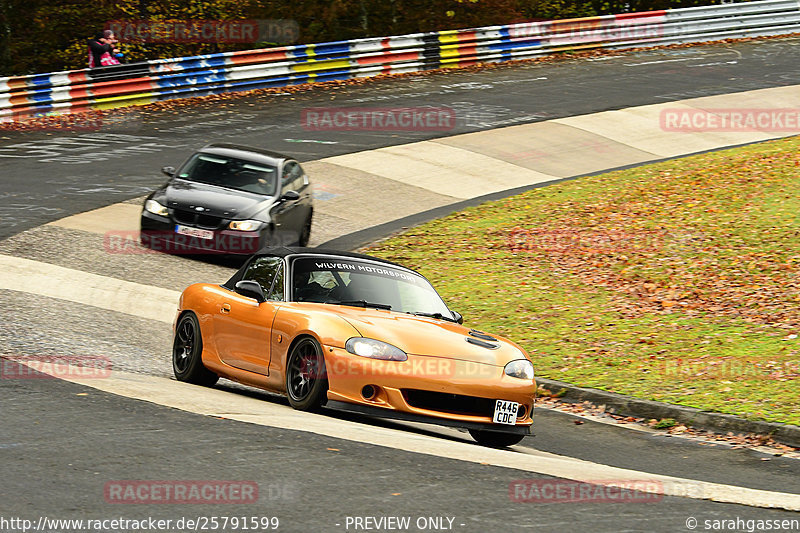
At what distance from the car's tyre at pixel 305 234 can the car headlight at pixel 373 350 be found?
9.23 metres

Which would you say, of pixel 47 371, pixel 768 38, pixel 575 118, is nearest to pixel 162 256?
pixel 47 371

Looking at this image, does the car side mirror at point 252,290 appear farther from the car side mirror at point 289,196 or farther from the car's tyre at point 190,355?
the car side mirror at point 289,196

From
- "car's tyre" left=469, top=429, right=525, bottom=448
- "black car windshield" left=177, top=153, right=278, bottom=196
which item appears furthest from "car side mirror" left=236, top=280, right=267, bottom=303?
"black car windshield" left=177, top=153, right=278, bottom=196

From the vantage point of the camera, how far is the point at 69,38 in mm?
39594

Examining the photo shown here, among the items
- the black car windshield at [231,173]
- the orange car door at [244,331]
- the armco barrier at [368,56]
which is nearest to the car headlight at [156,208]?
the black car windshield at [231,173]

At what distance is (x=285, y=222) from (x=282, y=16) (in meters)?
22.9

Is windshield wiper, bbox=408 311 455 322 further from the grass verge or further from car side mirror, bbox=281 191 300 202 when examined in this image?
car side mirror, bbox=281 191 300 202

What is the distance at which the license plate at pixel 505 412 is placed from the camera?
8555mm

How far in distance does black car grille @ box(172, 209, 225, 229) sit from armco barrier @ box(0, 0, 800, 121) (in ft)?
38.4

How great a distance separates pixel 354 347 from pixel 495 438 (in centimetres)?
146

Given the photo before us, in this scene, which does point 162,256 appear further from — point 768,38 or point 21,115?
point 768,38

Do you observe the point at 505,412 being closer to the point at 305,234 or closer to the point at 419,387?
the point at 419,387

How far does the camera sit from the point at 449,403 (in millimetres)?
8422

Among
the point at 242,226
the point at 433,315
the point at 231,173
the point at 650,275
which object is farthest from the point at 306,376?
the point at 231,173
